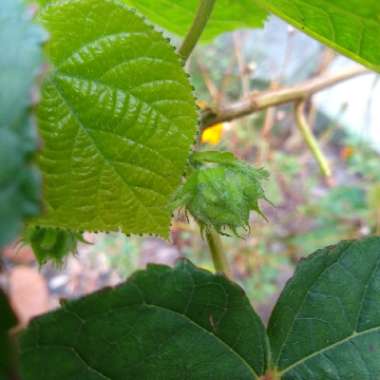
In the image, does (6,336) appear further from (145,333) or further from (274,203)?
(274,203)

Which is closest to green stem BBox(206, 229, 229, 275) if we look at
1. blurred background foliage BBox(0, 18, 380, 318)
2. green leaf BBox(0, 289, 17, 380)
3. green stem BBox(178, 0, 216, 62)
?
green stem BBox(178, 0, 216, 62)

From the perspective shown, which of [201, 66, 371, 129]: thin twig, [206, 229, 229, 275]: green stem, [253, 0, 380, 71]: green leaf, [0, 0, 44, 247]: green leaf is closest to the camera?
[0, 0, 44, 247]: green leaf

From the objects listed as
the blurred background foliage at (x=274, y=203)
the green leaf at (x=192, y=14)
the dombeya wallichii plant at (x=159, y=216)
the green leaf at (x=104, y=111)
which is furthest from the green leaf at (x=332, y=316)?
the blurred background foliage at (x=274, y=203)

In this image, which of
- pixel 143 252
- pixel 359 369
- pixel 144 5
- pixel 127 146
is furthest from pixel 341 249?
pixel 143 252

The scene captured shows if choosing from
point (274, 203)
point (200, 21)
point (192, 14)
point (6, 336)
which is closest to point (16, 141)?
point (6, 336)

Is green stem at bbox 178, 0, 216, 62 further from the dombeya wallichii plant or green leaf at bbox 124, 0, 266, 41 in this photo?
green leaf at bbox 124, 0, 266, 41

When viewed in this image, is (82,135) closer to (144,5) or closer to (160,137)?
(160,137)

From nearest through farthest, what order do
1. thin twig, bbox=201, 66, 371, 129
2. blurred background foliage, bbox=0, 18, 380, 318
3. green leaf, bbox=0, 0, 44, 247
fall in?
green leaf, bbox=0, 0, 44, 247
thin twig, bbox=201, 66, 371, 129
blurred background foliage, bbox=0, 18, 380, 318
